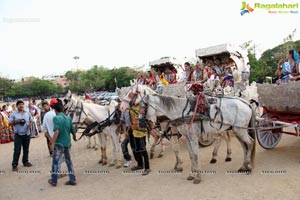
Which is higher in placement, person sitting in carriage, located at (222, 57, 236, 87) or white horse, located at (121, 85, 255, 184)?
person sitting in carriage, located at (222, 57, 236, 87)

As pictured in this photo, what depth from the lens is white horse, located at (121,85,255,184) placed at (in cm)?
526

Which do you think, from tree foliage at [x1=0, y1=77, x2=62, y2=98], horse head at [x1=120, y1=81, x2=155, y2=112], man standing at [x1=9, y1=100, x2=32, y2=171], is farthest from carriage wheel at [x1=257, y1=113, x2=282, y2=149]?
tree foliage at [x1=0, y1=77, x2=62, y2=98]

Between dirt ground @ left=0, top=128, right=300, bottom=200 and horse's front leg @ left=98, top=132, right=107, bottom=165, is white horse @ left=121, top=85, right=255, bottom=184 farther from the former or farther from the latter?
horse's front leg @ left=98, top=132, right=107, bottom=165

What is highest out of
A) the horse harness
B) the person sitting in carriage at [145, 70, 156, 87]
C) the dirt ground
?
the person sitting in carriage at [145, 70, 156, 87]

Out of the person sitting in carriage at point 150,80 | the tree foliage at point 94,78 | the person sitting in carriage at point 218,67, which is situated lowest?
the person sitting in carriage at point 150,80

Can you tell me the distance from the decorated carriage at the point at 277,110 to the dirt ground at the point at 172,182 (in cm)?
42

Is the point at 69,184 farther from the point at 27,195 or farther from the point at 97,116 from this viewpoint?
the point at 97,116

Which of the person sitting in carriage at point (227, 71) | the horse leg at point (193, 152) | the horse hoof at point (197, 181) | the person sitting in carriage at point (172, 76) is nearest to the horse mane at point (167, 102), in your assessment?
the horse leg at point (193, 152)

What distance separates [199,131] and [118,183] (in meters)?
2.03

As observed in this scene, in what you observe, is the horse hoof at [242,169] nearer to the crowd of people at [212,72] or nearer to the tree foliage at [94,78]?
the crowd of people at [212,72]

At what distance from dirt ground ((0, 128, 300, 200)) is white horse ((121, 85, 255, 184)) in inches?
17.8

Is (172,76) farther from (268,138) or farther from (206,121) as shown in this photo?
(206,121)

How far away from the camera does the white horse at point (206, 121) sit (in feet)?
17.3

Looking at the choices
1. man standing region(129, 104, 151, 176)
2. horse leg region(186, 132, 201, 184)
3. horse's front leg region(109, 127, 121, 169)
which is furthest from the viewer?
horse's front leg region(109, 127, 121, 169)
